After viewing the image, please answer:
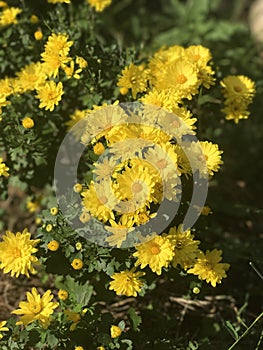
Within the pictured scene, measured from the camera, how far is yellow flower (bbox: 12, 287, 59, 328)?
7.35ft

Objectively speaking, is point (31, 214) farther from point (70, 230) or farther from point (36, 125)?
point (70, 230)

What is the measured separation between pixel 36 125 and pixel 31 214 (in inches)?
36.5

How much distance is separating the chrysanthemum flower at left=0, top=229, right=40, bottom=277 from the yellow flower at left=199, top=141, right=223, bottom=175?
0.78 metres

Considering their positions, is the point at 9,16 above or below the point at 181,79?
above

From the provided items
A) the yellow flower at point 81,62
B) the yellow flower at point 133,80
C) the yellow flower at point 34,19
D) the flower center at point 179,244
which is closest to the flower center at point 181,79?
the yellow flower at point 133,80

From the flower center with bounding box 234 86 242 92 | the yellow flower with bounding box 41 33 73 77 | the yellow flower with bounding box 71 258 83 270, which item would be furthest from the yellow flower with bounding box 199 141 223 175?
the yellow flower with bounding box 41 33 73 77

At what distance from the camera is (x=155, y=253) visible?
222 centimetres

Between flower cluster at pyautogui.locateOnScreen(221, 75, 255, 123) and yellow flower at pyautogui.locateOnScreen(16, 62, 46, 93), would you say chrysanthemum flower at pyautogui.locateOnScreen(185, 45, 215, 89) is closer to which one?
flower cluster at pyautogui.locateOnScreen(221, 75, 255, 123)

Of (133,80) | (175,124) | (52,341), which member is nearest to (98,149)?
(175,124)

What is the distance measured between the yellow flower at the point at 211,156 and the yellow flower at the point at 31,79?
0.84 metres

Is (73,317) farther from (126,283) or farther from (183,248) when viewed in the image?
(183,248)

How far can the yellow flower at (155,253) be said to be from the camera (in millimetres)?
2205

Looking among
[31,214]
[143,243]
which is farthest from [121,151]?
[31,214]

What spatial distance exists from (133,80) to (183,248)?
83 cm
